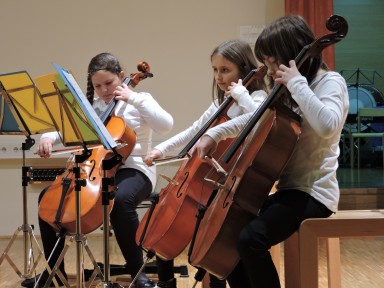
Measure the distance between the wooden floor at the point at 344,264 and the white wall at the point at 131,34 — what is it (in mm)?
849

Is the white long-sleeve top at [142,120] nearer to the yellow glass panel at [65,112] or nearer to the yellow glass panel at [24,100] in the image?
the yellow glass panel at [24,100]

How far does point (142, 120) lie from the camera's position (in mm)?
3051

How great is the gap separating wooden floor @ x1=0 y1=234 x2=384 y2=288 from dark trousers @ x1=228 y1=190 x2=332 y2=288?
3.79 ft

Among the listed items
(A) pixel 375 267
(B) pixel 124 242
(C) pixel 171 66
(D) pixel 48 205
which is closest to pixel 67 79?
(D) pixel 48 205

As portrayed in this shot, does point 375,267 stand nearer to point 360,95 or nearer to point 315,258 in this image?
point 315,258

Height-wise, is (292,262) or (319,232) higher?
(319,232)

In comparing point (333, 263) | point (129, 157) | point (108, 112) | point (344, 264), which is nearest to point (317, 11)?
point (344, 264)

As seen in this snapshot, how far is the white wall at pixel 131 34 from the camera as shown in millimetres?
4613

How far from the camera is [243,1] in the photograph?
15.1ft

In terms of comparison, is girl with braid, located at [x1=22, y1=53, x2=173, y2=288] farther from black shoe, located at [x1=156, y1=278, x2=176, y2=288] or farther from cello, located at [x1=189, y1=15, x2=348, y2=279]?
cello, located at [x1=189, y1=15, x2=348, y2=279]

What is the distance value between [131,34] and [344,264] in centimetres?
237

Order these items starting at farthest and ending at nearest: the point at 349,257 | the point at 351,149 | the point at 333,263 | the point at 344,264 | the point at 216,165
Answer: the point at 351,149 → the point at 349,257 → the point at 344,264 → the point at 333,263 → the point at 216,165

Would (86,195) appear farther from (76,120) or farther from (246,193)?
(246,193)

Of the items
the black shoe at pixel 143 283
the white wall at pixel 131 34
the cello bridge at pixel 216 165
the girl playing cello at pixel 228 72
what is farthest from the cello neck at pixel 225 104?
the white wall at pixel 131 34
